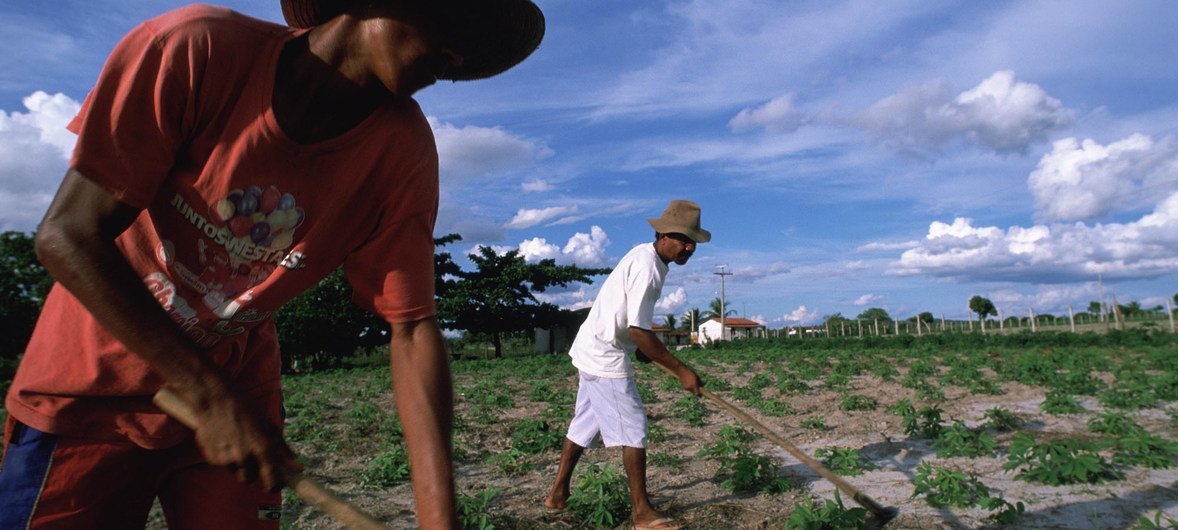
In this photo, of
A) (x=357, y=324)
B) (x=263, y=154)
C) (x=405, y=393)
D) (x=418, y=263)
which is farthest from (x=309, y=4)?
(x=357, y=324)

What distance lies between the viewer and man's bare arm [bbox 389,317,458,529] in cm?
136

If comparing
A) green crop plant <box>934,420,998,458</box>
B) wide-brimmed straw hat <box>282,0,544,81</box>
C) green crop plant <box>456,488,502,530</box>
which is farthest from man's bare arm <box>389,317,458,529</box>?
green crop plant <box>934,420,998,458</box>

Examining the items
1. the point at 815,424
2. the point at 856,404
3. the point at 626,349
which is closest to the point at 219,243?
the point at 626,349

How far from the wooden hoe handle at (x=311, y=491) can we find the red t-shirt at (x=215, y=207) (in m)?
0.19

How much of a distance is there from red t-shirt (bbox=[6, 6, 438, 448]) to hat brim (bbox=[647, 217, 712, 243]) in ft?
8.99

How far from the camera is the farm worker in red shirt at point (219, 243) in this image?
1.15 meters

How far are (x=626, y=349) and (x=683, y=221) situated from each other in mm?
871

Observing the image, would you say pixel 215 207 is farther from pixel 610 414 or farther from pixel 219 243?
pixel 610 414

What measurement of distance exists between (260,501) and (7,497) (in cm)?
46

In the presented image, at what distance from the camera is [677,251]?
425cm

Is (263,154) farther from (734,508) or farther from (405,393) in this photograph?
(734,508)

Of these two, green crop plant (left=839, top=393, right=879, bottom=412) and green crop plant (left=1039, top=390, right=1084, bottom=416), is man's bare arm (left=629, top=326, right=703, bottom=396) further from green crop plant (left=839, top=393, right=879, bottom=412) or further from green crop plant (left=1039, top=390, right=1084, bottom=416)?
green crop plant (left=1039, top=390, right=1084, bottom=416)

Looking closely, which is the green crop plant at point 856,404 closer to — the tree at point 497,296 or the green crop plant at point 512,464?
the green crop plant at point 512,464

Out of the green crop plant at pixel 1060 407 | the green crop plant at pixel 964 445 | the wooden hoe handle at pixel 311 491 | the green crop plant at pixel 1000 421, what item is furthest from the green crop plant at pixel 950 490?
the green crop plant at pixel 1060 407
